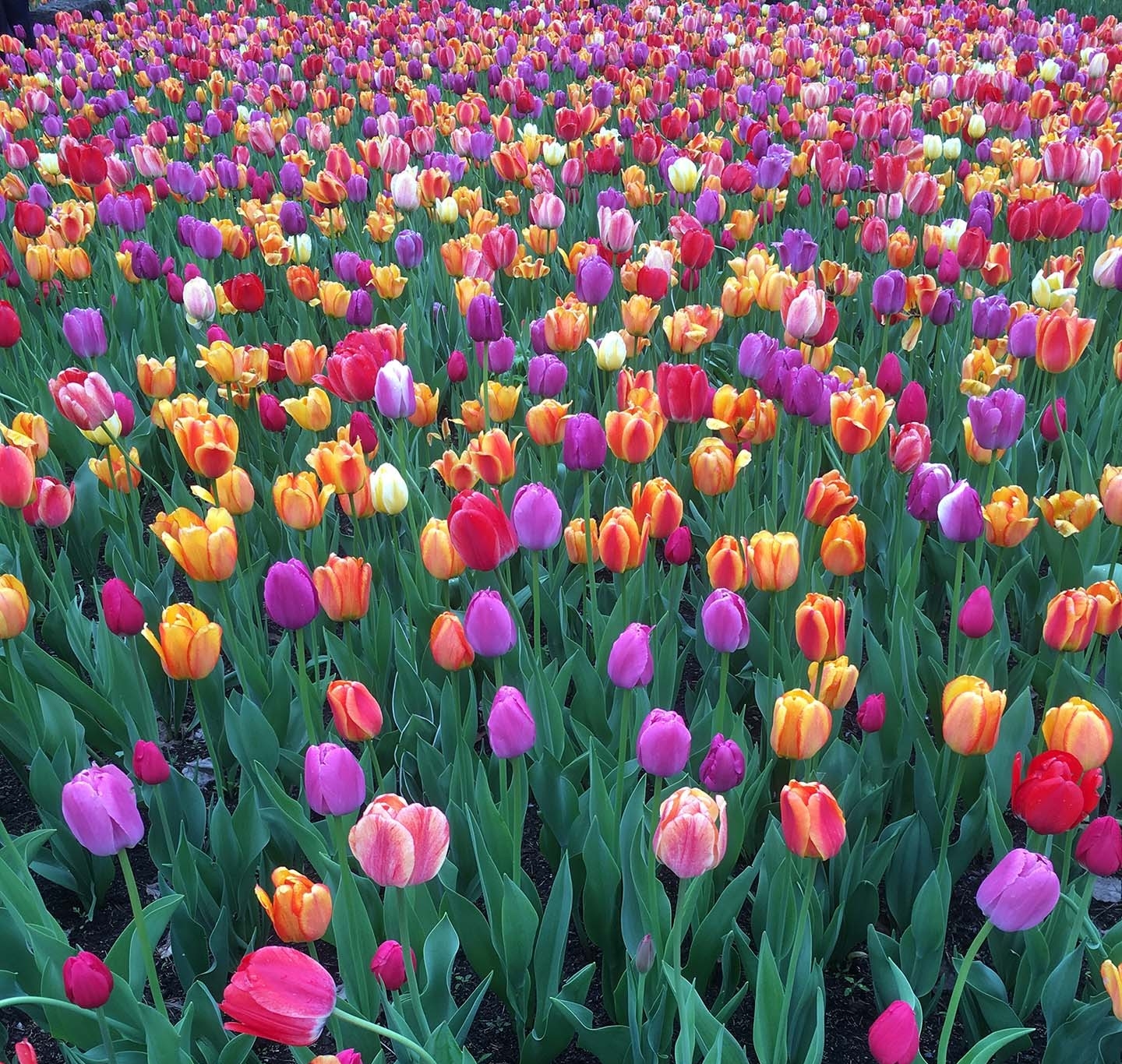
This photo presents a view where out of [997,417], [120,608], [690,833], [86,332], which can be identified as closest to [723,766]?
[690,833]

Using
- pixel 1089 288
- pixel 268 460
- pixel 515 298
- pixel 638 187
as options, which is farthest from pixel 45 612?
pixel 1089 288

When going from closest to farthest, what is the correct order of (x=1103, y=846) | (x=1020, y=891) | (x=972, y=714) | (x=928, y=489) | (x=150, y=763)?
(x=1020, y=891), (x=1103, y=846), (x=972, y=714), (x=150, y=763), (x=928, y=489)

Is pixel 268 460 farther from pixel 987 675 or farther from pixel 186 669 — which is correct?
pixel 987 675

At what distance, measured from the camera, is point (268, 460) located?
9.39ft

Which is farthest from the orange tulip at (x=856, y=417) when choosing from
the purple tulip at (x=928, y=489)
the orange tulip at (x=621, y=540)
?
the orange tulip at (x=621, y=540)

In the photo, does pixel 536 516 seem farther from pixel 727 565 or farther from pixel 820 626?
pixel 820 626

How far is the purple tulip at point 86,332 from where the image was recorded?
8.79 feet

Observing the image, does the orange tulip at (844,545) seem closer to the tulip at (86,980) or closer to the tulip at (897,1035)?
the tulip at (897,1035)

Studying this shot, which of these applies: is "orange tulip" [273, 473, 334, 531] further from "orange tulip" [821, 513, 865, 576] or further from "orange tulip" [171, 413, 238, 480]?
"orange tulip" [821, 513, 865, 576]

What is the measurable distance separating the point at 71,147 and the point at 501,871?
3.23 m

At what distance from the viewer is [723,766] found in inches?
51.9

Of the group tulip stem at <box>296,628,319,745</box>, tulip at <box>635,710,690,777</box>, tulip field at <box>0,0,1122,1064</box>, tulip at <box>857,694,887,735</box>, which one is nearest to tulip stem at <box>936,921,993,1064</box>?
tulip field at <box>0,0,1122,1064</box>

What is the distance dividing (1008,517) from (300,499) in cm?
121

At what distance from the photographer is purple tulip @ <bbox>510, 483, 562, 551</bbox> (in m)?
1.65
